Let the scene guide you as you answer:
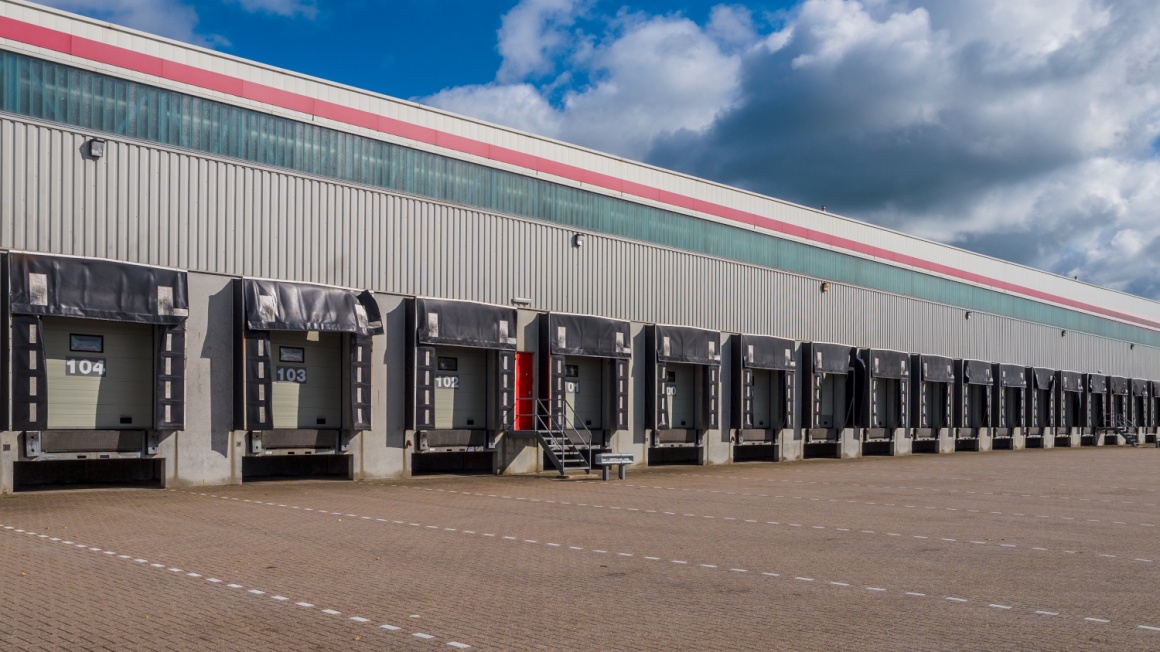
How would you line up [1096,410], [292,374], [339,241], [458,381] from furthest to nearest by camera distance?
Result: [1096,410], [458,381], [339,241], [292,374]

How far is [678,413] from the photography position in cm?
3619

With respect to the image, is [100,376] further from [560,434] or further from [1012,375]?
[1012,375]

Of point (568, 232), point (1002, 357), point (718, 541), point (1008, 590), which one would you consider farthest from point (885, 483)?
point (1002, 357)

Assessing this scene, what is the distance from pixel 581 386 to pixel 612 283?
353 cm

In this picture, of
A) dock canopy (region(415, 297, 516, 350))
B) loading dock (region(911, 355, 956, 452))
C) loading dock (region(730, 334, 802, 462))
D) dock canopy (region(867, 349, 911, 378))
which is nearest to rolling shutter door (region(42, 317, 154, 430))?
dock canopy (region(415, 297, 516, 350))

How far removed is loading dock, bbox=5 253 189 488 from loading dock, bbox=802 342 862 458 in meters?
26.0

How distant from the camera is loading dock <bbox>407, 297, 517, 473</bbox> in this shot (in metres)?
27.3

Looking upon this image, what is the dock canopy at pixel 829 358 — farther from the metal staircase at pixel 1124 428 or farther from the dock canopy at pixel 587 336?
the metal staircase at pixel 1124 428

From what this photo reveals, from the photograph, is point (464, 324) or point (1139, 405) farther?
point (1139, 405)

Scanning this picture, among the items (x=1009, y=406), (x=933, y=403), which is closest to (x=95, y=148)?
(x=933, y=403)

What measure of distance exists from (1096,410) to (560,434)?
5004 centimetres

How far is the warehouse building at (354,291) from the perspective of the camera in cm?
2153

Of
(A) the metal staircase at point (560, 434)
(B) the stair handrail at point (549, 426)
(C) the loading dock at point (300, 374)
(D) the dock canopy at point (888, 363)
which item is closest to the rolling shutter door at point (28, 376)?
(C) the loading dock at point (300, 374)

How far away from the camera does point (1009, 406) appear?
192 feet
